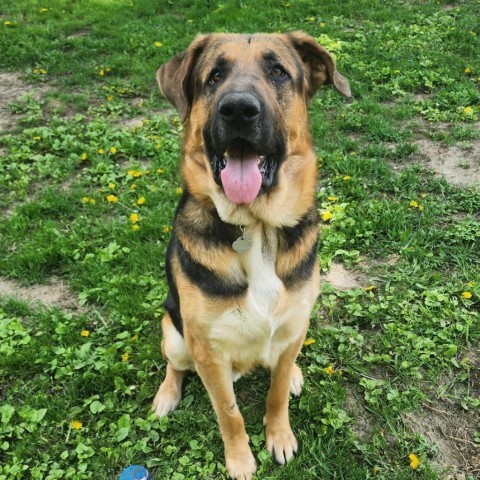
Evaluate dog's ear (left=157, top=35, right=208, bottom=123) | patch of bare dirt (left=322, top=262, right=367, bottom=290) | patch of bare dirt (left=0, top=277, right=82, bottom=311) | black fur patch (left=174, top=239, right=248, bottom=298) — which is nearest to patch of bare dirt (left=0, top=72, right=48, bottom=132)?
patch of bare dirt (left=0, top=277, right=82, bottom=311)

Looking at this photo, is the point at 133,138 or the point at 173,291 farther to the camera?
the point at 133,138

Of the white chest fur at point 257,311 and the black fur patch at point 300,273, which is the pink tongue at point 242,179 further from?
the black fur patch at point 300,273

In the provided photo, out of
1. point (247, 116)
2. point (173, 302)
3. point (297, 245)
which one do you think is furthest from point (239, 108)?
point (173, 302)

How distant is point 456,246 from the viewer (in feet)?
14.4

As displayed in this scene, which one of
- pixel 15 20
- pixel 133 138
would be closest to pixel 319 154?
pixel 133 138

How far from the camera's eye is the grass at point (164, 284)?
317 cm

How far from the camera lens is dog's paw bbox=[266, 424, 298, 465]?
3.12 metres

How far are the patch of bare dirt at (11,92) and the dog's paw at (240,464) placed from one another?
5147 mm

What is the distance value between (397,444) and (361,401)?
37 centimetres

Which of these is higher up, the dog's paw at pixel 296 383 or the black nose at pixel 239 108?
the black nose at pixel 239 108

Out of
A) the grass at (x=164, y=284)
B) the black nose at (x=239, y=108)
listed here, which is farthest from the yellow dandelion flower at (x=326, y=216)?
the black nose at (x=239, y=108)

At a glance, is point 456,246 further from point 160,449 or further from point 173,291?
point 160,449

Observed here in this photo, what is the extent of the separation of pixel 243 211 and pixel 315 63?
3.84 feet

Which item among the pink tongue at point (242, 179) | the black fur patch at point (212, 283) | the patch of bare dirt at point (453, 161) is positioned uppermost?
the pink tongue at point (242, 179)
